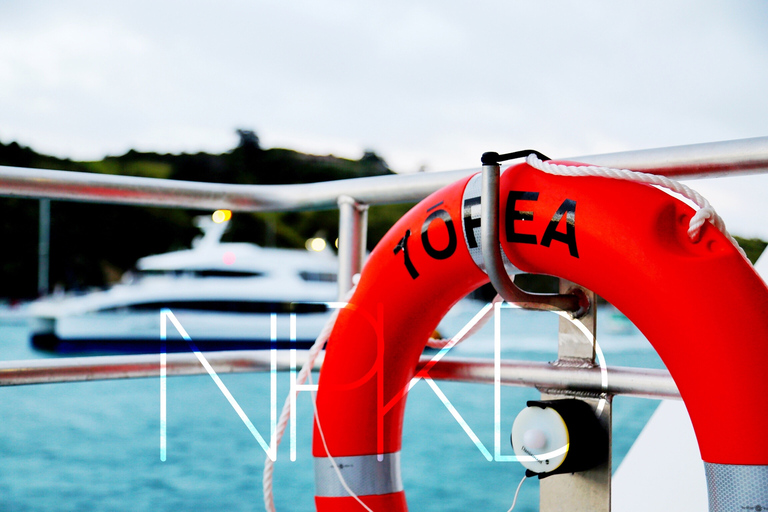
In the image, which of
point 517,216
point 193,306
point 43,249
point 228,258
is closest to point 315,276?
point 228,258

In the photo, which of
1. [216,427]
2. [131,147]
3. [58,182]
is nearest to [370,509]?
[58,182]

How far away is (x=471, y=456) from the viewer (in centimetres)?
560

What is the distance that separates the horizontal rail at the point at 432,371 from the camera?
756 mm

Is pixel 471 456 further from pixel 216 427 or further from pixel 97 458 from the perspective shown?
pixel 97 458

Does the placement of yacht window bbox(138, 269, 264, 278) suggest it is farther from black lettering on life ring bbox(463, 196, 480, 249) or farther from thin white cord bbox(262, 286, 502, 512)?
black lettering on life ring bbox(463, 196, 480, 249)

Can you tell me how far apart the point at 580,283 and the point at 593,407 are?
18 cm

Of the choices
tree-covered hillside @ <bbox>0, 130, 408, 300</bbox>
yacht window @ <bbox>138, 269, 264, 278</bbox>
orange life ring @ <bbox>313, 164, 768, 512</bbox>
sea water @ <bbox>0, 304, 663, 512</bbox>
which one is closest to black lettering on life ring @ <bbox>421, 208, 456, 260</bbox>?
orange life ring @ <bbox>313, 164, 768, 512</bbox>

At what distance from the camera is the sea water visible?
147 inches

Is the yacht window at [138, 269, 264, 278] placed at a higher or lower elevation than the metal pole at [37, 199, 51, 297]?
lower

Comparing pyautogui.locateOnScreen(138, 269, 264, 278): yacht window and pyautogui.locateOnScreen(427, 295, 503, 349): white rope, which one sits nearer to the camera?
pyautogui.locateOnScreen(427, 295, 503, 349): white rope

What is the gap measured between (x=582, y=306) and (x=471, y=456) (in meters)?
5.04

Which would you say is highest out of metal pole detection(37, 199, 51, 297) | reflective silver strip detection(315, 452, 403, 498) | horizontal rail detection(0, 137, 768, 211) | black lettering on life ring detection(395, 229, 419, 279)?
metal pole detection(37, 199, 51, 297)

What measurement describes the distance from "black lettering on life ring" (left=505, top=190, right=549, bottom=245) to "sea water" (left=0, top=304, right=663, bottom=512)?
1.11 meters

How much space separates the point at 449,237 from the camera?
0.77 metres
